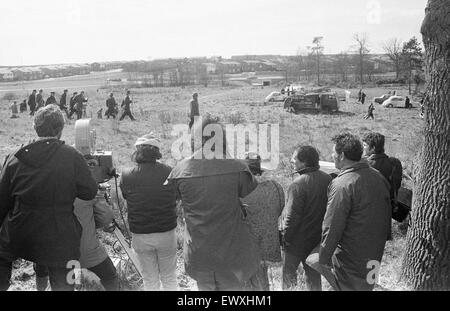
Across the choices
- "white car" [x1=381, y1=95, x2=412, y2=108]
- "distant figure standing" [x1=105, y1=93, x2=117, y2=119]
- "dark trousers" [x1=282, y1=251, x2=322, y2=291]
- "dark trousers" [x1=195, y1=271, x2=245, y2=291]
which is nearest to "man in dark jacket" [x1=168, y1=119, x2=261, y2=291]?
"dark trousers" [x1=195, y1=271, x2=245, y2=291]

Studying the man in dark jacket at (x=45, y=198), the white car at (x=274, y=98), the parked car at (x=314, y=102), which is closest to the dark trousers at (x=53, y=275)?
the man in dark jacket at (x=45, y=198)

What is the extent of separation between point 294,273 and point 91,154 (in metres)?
1.87

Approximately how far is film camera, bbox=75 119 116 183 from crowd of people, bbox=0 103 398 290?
11.2 inches

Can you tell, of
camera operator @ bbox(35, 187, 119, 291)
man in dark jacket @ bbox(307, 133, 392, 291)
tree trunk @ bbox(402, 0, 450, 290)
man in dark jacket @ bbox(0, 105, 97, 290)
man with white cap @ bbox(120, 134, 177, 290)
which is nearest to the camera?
man in dark jacket @ bbox(0, 105, 97, 290)

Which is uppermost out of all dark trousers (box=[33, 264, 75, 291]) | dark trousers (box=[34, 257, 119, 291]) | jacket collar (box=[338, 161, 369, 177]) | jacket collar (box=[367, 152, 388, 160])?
jacket collar (box=[338, 161, 369, 177])

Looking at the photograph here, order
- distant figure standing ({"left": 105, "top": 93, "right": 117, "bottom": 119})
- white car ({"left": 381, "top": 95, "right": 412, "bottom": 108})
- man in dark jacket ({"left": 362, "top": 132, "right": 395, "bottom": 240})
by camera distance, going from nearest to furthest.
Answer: man in dark jacket ({"left": 362, "top": 132, "right": 395, "bottom": 240}), distant figure standing ({"left": 105, "top": 93, "right": 117, "bottom": 119}), white car ({"left": 381, "top": 95, "right": 412, "bottom": 108})

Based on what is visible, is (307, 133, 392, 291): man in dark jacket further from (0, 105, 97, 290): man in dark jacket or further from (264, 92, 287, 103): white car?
(264, 92, 287, 103): white car

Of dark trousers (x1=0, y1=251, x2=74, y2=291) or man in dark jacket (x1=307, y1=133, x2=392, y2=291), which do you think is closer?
dark trousers (x1=0, y1=251, x2=74, y2=291)

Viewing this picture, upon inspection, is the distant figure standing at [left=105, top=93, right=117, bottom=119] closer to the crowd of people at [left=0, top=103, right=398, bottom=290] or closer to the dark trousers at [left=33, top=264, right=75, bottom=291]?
the crowd of people at [left=0, top=103, right=398, bottom=290]

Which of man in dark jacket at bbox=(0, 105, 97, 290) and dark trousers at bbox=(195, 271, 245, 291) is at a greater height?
man in dark jacket at bbox=(0, 105, 97, 290)

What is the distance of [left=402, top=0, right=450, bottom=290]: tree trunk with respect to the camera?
3805 mm

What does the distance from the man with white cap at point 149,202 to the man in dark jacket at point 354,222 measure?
1.16 metres
